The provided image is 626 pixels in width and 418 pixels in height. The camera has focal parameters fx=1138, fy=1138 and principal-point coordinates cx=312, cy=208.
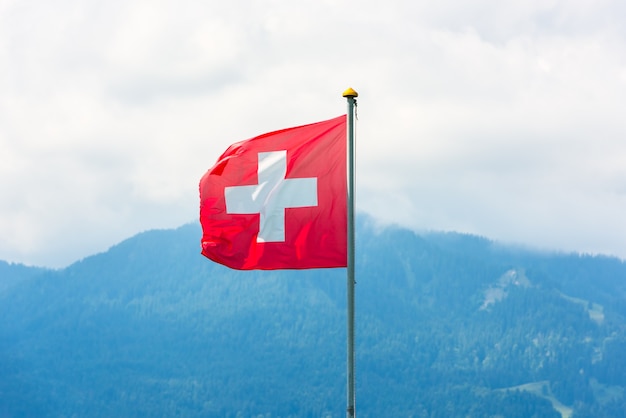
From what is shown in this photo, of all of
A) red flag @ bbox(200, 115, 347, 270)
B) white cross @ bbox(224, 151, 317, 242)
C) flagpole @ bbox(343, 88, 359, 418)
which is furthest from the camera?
white cross @ bbox(224, 151, 317, 242)

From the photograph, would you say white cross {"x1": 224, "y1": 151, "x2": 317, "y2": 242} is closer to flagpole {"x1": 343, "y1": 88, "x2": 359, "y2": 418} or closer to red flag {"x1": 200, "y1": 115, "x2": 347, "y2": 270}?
red flag {"x1": 200, "y1": 115, "x2": 347, "y2": 270}

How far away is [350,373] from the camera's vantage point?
24.2m

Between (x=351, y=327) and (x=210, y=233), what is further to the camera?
(x=210, y=233)

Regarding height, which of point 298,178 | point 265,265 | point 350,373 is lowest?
point 350,373

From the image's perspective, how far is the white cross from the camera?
26.2 metres

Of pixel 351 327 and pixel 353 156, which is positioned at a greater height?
pixel 353 156

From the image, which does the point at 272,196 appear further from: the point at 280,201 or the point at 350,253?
the point at 350,253

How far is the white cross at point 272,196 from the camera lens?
26.2 m

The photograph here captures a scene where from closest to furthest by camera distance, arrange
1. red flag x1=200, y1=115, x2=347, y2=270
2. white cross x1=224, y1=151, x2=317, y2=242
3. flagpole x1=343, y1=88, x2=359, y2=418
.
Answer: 1. flagpole x1=343, y1=88, x2=359, y2=418
2. red flag x1=200, y1=115, x2=347, y2=270
3. white cross x1=224, y1=151, x2=317, y2=242

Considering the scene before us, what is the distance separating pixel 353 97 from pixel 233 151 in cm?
385

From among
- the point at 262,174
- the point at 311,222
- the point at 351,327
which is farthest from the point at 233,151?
the point at 351,327

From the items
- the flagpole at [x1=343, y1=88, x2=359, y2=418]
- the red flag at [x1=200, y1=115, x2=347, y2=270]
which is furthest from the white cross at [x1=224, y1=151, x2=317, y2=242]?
the flagpole at [x1=343, y1=88, x2=359, y2=418]

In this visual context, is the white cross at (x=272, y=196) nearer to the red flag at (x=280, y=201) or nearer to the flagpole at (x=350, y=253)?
the red flag at (x=280, y=201)

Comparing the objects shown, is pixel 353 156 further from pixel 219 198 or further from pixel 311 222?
pixel 219 198
